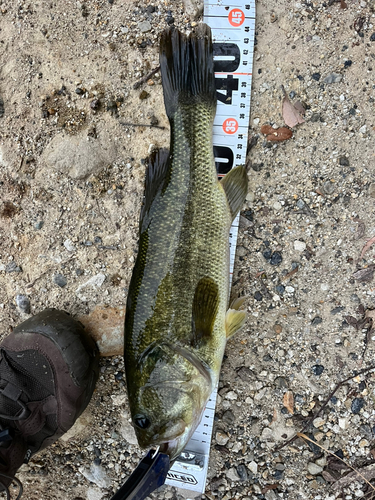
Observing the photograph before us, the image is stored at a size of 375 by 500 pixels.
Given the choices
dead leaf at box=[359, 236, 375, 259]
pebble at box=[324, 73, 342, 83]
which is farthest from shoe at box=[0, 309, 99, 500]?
pebble at box=[324, 73, 342, 83]

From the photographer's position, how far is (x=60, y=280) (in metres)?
3.04

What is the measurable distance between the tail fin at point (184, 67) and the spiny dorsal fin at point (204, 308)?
1.27 metres

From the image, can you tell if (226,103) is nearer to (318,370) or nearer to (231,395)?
(318,370)

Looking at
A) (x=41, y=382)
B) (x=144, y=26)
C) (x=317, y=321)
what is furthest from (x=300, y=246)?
(x=41, y=382)

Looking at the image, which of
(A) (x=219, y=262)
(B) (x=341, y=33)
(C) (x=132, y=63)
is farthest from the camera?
(C) (x=132, y=63)

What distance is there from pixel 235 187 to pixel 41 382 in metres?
2.19

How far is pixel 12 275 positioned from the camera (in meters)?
3.08

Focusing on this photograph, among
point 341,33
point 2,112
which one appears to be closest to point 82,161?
point 2,112

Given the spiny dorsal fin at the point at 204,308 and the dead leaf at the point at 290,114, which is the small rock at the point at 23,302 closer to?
the spiny dorsal fin at the point at 204,308

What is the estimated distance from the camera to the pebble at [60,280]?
3.04 metres

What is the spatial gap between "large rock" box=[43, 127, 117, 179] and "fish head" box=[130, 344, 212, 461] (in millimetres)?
1583

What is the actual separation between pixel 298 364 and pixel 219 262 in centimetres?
111

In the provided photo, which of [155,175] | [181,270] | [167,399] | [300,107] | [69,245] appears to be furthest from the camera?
[69,245]

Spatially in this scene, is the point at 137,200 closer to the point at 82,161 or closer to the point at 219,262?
the point at 82,161
